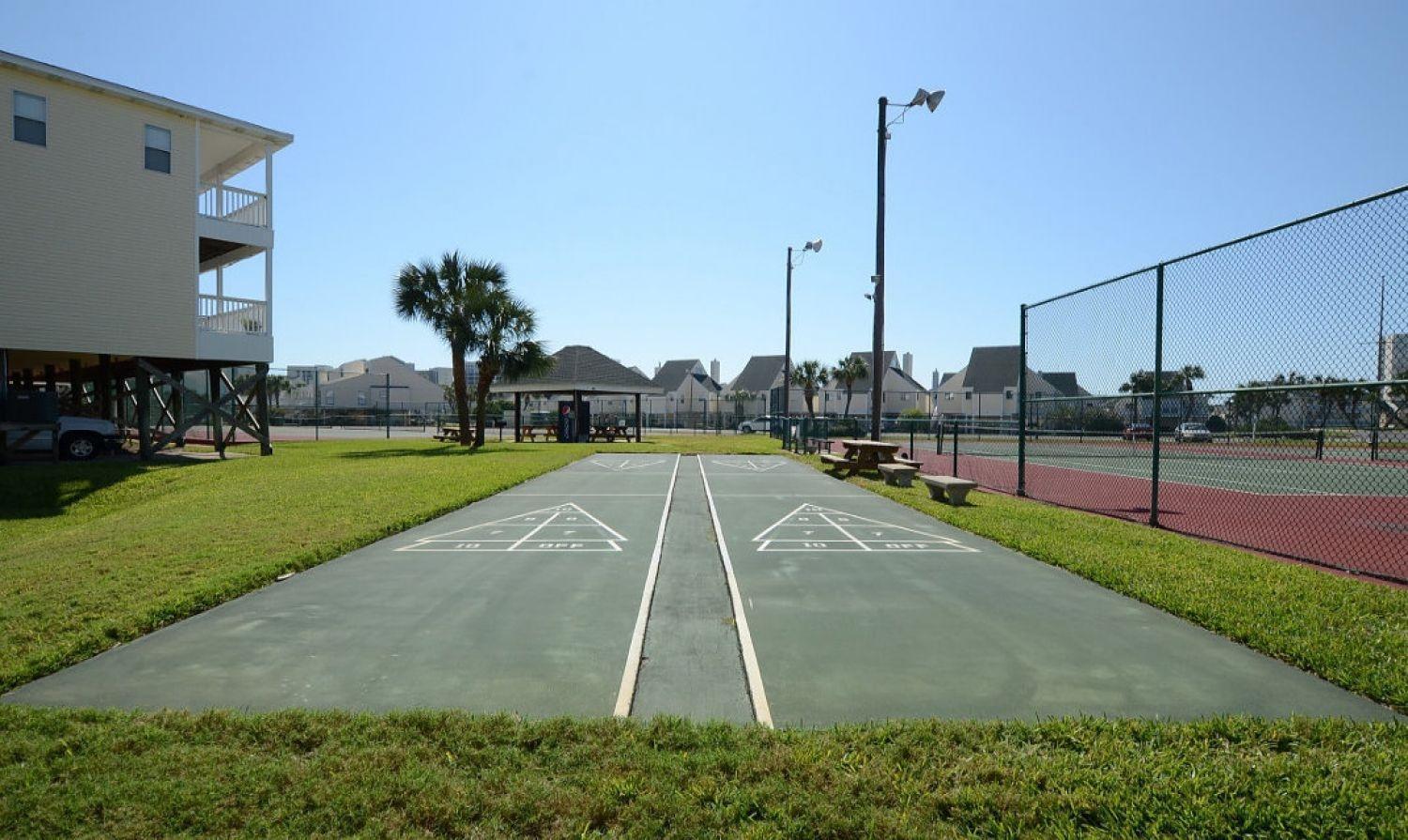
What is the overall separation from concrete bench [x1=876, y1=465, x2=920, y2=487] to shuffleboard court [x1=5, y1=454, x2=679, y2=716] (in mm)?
8766

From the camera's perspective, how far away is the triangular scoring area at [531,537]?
9.44m

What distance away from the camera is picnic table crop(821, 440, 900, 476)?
18.9 meters

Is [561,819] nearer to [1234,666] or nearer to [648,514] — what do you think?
[1234,666]

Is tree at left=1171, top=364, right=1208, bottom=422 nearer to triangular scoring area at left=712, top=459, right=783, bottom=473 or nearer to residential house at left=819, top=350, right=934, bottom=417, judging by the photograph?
triangular scoring area at left=712, top=459, right=783, bottom=473

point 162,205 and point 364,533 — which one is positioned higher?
point 162,205

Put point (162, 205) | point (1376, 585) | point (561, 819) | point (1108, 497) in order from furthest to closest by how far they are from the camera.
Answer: point (162, 205), point (1108, 497), point (1376, 585), point (561, 819)

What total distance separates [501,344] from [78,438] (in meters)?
15.4

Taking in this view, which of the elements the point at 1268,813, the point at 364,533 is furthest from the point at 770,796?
the point at 364,533

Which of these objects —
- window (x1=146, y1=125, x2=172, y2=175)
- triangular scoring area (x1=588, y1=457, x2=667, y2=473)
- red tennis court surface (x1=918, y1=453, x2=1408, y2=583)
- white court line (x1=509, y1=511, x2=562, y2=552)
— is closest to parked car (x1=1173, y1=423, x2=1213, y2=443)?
red tennis court surface (x1=918, y1=453, x2=1408, y2=583)

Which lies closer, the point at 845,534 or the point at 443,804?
the point at 443,804

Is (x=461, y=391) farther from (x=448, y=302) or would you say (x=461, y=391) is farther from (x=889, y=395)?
(x=889, y=395)

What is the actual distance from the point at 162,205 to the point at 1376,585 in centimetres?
2655

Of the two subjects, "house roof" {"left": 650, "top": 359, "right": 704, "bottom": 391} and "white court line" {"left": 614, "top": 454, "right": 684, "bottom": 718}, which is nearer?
"white court line" {"left": 614, "top": 454, "right": 684, "bottom": 718}

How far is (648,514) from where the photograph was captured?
1230cm
